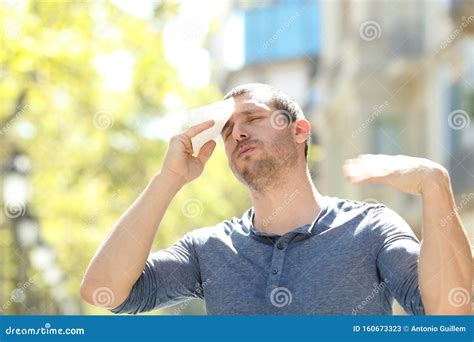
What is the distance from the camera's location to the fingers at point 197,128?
12.0 ft

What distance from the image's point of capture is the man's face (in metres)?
3.58

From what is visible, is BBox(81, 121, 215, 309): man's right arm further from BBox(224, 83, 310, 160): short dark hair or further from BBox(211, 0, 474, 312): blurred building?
BBox(211, 0, 474, 312): blurred building

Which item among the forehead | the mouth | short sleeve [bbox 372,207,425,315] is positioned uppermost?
the forehead

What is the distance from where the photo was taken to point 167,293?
11.8 ft

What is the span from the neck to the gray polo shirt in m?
0.03

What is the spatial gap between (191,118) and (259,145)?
1.15 feet

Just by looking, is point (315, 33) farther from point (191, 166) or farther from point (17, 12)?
point (191, 166)

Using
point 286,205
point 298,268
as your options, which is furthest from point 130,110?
point 298,268

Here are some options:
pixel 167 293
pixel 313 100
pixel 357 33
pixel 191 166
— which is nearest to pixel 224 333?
pixel 167 293

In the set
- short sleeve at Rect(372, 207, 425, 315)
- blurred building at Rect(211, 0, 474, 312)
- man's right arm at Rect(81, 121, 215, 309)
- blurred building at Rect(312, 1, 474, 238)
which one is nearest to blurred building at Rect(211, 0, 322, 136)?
blurred building at Rect(211, 0, 474, 312)

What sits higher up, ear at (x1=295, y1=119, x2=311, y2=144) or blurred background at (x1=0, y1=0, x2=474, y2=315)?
blurred background at (x1=0, y1=0, x2=474, y2=315)

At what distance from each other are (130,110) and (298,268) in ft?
38.2

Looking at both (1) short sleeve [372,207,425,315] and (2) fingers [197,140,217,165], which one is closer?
(1) short sleeve [372,207,425,315]

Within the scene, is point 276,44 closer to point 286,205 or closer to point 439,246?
point 286,205
